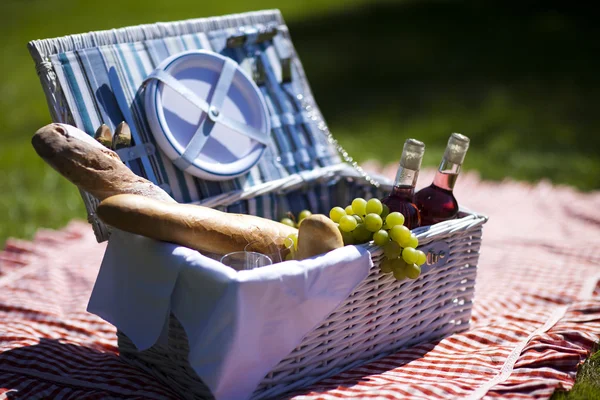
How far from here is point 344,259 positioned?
4.88 feet

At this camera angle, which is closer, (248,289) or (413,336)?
(248,289)

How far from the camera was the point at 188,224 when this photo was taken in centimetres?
150

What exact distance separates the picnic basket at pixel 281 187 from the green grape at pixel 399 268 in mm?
39

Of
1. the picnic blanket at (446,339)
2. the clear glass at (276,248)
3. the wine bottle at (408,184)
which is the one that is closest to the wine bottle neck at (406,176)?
the wine bottle at (408,184)

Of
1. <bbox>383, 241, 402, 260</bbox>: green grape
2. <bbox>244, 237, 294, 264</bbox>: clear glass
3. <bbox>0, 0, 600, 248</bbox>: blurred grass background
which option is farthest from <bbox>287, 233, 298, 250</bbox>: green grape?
<bbox>0, 0, 600, 248</bbox>: blurred grass background

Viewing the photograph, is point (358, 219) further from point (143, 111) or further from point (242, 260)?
point (143, 111)

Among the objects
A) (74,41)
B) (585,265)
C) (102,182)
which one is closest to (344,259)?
(102,182)

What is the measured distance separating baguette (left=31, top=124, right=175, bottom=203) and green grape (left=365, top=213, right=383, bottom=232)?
0.48m

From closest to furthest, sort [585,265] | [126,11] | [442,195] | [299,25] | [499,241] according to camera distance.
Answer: [442,195]
[585,265]
[499,241]
[299,25]
[126,11]

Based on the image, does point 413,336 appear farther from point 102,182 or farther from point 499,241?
point 499,241

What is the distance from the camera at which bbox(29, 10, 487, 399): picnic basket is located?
5.23ft

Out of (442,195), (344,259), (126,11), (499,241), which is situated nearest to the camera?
(344,259)

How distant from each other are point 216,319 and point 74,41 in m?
0.97

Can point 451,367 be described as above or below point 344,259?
below
